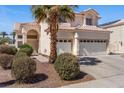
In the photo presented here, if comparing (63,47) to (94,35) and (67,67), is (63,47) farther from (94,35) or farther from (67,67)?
(67,67)

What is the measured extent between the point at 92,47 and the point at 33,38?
10641 millimetres

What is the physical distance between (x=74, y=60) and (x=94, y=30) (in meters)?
12.3

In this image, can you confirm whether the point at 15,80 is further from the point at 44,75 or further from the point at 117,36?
the point at 117,36

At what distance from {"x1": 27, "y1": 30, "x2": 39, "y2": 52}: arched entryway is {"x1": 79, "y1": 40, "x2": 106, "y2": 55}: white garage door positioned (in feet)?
31.3

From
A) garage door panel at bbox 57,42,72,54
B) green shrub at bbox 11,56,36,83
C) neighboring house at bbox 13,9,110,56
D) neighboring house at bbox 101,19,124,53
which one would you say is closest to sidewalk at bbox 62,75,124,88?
green shrub at bbox 11,56,36,83

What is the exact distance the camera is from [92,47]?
25812mm

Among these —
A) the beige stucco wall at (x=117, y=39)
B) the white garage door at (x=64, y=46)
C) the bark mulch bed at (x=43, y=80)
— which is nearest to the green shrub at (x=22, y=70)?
→ the bark mulch bed at (x=43, y=80)

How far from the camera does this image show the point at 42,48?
28516 mm

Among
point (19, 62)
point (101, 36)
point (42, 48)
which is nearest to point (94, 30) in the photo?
point (101, 36)

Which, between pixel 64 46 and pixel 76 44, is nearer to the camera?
pixel 64 46

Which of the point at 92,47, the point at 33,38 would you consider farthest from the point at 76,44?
the point at 33,38

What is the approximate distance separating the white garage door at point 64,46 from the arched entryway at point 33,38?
29.6ft

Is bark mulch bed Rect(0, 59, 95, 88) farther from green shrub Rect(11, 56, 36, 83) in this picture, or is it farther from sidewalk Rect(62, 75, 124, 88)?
sidewalk Rect(62, 75, 124, 88)
